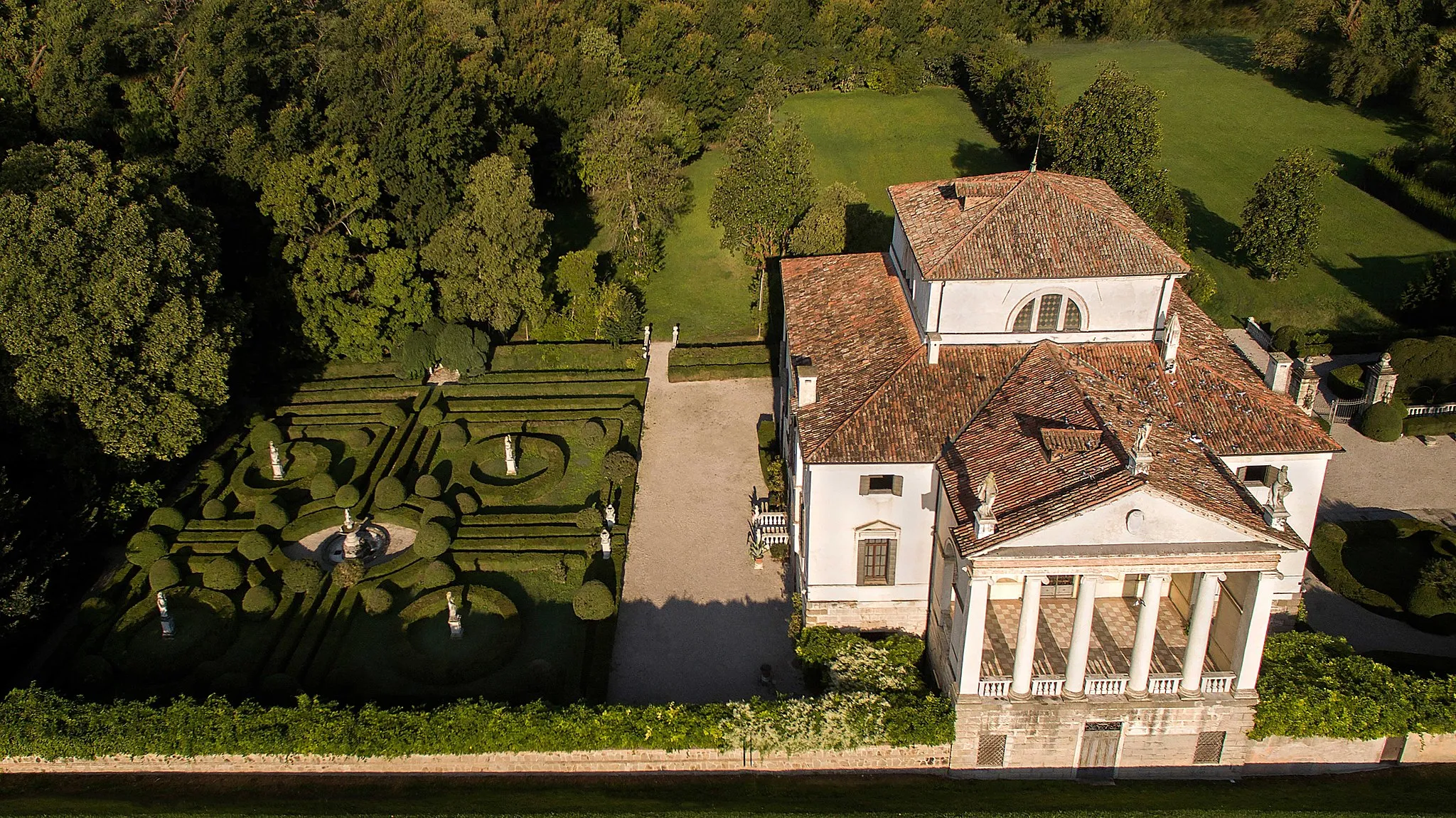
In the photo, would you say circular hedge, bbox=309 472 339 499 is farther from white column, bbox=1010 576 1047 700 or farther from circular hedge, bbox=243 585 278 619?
white column, bbox=1010 576 1047 700

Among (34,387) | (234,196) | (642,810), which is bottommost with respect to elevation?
(642,810)

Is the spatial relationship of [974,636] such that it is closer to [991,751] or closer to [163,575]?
[991,751]

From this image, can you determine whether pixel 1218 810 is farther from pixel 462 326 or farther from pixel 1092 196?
pixel 462 326

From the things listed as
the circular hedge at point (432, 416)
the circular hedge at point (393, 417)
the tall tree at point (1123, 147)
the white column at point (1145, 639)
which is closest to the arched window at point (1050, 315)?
the white column at point (1145, 639)

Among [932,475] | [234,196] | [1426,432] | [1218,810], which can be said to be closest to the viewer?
[1218,810]

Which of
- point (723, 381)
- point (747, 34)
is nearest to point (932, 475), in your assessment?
point (723, 381)

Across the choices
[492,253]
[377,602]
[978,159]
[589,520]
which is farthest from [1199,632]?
[978,159]

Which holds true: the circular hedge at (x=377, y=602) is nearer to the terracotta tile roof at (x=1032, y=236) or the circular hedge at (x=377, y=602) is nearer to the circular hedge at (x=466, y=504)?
the circular hedge at (x=466, y=504)
